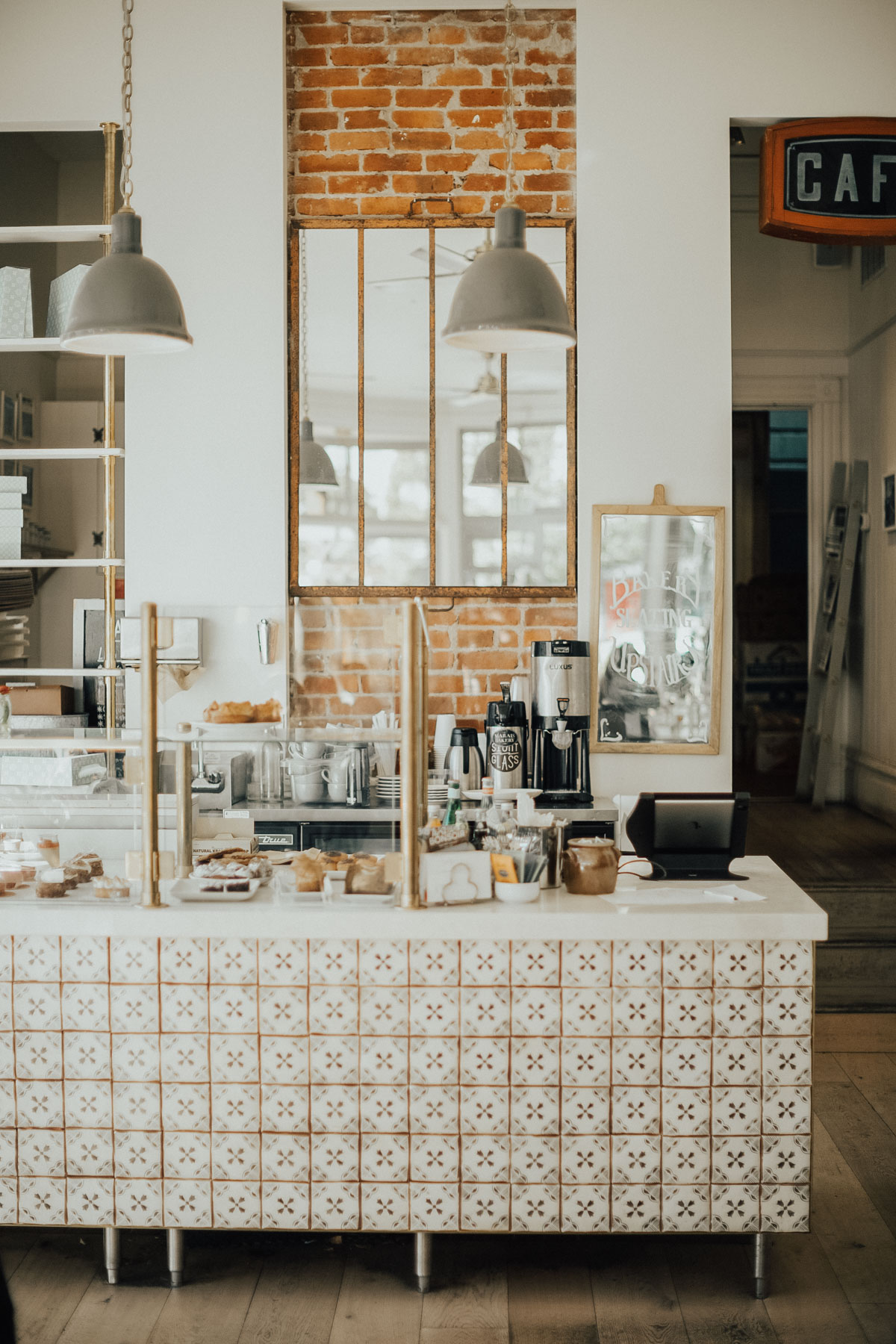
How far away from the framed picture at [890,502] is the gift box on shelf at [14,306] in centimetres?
455

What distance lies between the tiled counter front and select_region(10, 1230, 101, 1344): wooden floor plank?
189 mm

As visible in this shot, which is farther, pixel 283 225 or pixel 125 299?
pixel 283 225

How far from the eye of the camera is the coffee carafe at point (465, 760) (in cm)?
402

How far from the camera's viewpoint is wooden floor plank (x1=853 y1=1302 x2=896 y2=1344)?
238cm

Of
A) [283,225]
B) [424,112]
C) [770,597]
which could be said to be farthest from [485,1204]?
[770,597]

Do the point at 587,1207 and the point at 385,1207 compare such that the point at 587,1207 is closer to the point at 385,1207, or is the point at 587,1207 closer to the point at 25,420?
the point at 385,1207

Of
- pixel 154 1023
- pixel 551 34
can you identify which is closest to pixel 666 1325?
pixel 154 1023

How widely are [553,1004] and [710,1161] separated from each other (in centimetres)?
49

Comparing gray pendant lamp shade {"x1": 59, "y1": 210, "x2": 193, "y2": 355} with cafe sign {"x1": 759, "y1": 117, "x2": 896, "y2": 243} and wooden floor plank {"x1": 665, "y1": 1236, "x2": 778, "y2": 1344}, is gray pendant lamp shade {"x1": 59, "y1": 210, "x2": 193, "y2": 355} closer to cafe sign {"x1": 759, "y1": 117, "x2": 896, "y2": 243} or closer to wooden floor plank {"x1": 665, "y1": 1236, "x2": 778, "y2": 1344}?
wooden floor plank {"x1": 665, "y1": 1236, "x2": 778, "y2": 1344}

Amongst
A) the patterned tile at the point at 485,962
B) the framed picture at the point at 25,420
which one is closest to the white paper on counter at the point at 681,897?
the patterned tile at the point at 485,962

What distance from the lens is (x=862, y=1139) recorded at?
334 centimetres

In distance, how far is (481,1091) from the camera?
2539mm

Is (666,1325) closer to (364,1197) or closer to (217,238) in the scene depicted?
(364,1197)

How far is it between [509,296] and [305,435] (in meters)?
2.02
